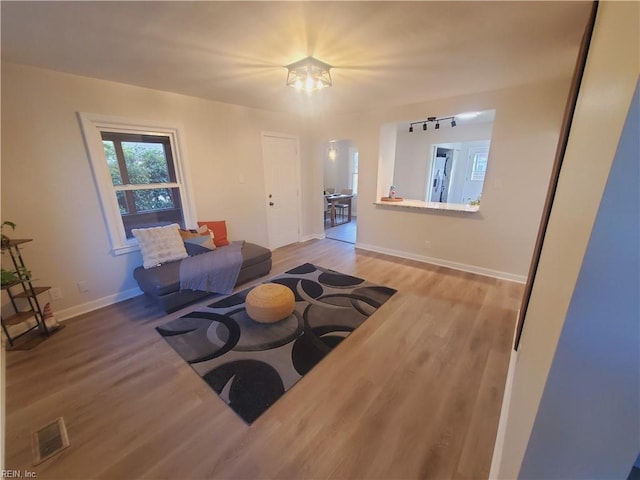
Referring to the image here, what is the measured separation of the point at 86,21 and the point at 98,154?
1.44m

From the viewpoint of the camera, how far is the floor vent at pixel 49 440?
4.47 feet

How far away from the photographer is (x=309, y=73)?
219 centimetres

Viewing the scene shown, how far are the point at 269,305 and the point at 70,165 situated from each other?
97.0 inches

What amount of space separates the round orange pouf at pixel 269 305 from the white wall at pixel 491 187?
8.43ft

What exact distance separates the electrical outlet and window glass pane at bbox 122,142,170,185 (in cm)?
136

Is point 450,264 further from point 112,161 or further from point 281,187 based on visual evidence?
point 112,161

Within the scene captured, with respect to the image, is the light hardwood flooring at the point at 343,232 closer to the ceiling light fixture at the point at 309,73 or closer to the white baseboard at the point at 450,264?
the white baseboard at the point at 450,264

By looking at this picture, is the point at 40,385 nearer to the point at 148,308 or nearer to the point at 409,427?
the point at 148,308

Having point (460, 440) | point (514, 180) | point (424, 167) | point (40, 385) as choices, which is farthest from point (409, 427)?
point (424, 167)

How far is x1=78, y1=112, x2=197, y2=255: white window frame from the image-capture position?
101 inches

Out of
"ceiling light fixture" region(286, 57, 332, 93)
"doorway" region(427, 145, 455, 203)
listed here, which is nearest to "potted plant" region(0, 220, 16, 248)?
"ceiling light fixture" region(286, 57, 332, 93)

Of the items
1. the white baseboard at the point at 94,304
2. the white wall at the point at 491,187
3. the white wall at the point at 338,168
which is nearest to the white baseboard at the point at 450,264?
the white wall at the point at 491,187

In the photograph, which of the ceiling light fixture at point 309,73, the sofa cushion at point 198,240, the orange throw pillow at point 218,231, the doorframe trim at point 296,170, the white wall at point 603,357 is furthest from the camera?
the doorframe trim at point 296,170

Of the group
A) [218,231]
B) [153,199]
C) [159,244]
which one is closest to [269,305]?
[159,244]
